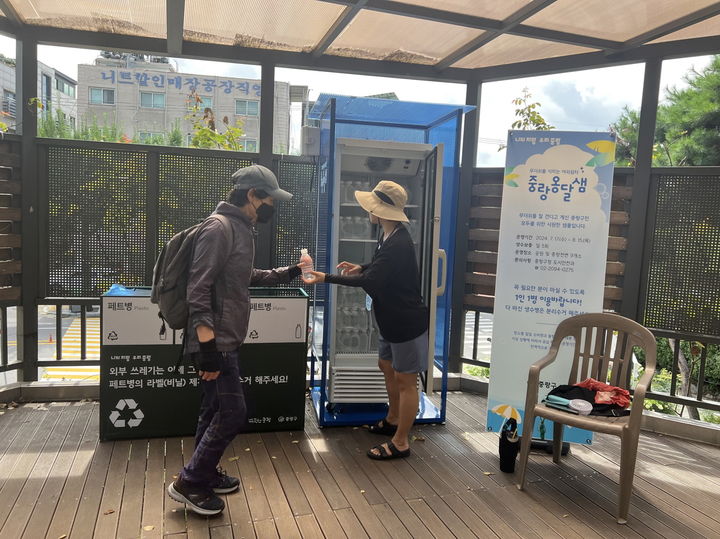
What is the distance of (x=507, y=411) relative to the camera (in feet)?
10.5

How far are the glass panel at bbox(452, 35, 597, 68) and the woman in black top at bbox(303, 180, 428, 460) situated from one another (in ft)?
4.85

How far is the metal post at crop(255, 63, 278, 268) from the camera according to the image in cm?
381

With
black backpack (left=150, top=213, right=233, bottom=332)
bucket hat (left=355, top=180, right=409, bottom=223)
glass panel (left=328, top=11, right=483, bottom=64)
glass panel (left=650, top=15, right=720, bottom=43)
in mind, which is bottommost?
black backpack (left=150, top=213, right=233, bottom=332)

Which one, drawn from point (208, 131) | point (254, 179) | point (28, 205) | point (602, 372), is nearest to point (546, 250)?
point (602, 372)

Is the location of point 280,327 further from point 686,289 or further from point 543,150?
point 686,289

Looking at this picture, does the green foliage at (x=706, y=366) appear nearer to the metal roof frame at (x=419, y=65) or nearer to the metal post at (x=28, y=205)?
the metal roof frame at (x=419, y=65)

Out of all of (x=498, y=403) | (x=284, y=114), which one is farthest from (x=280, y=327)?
(x=284, y=114)

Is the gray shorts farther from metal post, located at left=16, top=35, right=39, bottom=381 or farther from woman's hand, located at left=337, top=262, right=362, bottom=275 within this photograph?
metal post, located at left=16, top=35, right=39, bottom=381

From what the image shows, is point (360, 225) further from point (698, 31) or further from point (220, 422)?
point (698, 31)

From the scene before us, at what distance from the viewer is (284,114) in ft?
13.1

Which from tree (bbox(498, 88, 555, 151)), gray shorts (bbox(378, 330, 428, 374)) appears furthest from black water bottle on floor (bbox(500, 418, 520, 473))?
tree (bbox(498, 88, 555, 151))

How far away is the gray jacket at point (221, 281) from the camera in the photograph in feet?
6.97

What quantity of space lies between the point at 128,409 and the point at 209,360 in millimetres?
1407

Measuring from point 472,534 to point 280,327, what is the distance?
5.57 ft
